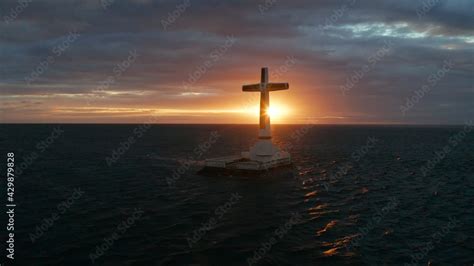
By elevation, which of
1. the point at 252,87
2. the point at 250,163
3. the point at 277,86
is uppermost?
the point at 252,87

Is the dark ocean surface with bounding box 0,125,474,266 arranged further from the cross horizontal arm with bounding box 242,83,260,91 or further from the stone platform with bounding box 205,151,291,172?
the cross horizontal arm with bounding box 242,83,260,91

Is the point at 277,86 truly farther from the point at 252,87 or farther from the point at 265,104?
the point at 252,87

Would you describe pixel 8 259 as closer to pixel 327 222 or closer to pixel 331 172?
pixel 327 222

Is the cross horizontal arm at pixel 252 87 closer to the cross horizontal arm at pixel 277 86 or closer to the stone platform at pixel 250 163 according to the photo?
the cross horizontal arm at pixel 277 86

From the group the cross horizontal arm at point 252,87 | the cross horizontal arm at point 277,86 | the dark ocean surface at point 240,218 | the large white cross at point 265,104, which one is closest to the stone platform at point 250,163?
the dark ocean surface at point 240,218

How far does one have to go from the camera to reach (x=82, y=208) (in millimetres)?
39312

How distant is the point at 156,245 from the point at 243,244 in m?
6.81

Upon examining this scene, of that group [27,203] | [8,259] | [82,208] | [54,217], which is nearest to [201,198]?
[82,208]

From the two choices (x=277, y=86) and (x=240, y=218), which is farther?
(x=277, y=86)

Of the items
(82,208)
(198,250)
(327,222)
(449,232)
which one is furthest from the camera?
(82,208)

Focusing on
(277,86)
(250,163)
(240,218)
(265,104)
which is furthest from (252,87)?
(240,218)

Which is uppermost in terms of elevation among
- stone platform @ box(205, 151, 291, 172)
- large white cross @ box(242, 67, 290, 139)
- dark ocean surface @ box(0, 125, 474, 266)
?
large white cross @ box(242, 67, 290, 139)

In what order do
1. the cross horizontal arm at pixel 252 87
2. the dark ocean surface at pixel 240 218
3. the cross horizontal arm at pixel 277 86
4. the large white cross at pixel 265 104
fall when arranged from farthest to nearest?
1. the cross horizontal arm at pixel 252 87
2. the large white cross at pixel 265 104
3. the cross horizontal arm at pixel 277 86
4. the dark ocean surface at pixel 240 218

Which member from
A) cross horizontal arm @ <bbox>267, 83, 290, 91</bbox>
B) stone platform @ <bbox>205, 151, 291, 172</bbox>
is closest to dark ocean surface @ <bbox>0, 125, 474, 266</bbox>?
stone platform @ <bbox>205, 151, 291, 172</bbox>
